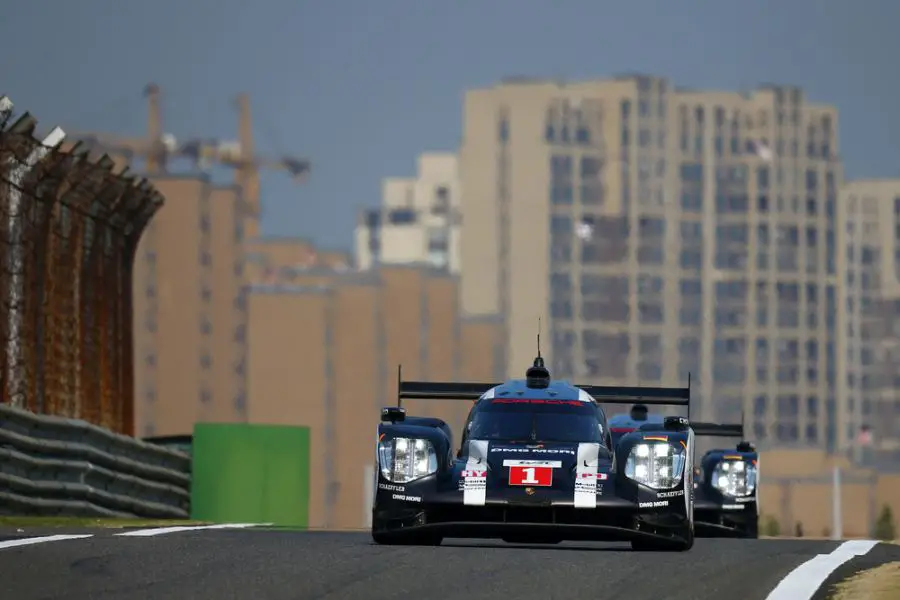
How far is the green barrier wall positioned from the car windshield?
786 centimetres

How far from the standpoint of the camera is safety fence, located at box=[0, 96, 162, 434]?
23.7m

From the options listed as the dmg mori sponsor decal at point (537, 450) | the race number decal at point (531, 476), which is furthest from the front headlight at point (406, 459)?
the race number decal at point (531, 476)

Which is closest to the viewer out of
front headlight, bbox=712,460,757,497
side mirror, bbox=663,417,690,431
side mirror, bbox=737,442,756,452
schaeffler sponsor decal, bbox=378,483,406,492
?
schaeffler sponsor decal, bbox=378,483,406,492

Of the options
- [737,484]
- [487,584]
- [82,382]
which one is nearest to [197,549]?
[487,584]

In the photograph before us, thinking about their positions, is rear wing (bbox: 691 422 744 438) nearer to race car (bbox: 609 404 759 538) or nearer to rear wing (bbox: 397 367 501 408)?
race car (bbox: 609 404 759 538)

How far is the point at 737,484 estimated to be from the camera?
22.4 metres

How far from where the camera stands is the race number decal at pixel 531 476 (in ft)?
47.9

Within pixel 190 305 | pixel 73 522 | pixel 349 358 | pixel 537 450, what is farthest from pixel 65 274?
pixel 349 358

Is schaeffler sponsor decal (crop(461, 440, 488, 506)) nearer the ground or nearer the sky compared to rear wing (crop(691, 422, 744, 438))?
nearer the ground

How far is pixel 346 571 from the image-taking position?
1097 cm

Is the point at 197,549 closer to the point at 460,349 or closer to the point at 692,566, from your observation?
the point at 692,566

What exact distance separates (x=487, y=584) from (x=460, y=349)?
163139mm

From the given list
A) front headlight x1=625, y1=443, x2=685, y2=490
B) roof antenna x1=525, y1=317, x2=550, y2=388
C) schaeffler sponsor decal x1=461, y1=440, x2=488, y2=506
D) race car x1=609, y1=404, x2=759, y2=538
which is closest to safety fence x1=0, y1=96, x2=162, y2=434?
race car x1=609, y1=404, x2=759, y2=538

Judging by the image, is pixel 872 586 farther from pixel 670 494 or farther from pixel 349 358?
pixel 349 358
